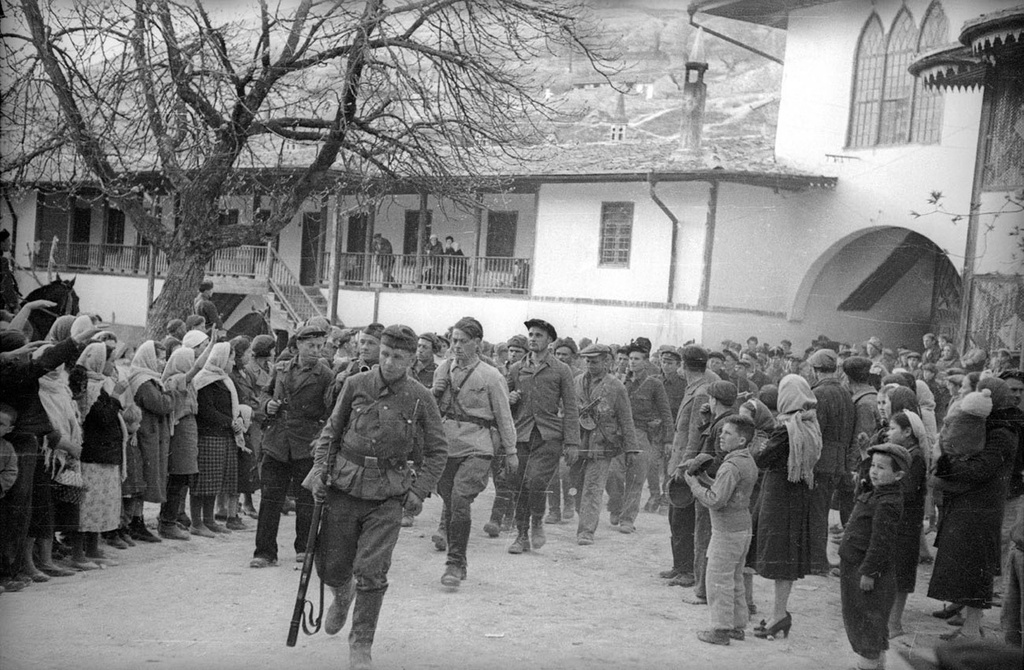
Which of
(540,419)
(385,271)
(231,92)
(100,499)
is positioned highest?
(231,92)

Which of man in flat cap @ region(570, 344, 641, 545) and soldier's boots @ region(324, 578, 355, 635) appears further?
man in flat cap @ region(570, 344, 641, 545)

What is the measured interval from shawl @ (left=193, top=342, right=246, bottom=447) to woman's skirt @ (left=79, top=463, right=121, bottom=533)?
1289 mm

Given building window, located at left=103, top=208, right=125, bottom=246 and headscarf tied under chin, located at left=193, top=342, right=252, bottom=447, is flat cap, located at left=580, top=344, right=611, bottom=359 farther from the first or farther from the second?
building window, located at left=103, top=208, right=125, bottom=246

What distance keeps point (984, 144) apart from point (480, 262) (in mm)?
9767

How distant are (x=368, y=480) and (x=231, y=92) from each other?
8710mm

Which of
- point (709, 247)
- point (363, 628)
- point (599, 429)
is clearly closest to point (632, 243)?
point (709, 247)

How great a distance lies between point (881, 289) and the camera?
17.2m

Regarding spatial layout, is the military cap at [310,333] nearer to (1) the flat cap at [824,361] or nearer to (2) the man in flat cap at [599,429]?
(2) the man in flat cap at [599,429]

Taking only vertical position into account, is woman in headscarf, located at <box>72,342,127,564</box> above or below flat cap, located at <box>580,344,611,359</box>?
below

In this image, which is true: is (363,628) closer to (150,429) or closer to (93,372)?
(93,372)

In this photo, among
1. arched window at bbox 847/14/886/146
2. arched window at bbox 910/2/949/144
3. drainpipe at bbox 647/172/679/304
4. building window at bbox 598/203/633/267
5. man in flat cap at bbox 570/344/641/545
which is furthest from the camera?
building window at bbox 598/203/633/267

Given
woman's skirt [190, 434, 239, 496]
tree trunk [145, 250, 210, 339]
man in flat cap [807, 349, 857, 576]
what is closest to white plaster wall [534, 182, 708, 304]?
tree trunk [145, 250, 210, 339]

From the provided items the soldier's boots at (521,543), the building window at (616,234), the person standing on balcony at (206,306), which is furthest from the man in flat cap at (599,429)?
the building window at (616,234)

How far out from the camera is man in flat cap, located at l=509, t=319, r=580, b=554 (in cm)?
862
